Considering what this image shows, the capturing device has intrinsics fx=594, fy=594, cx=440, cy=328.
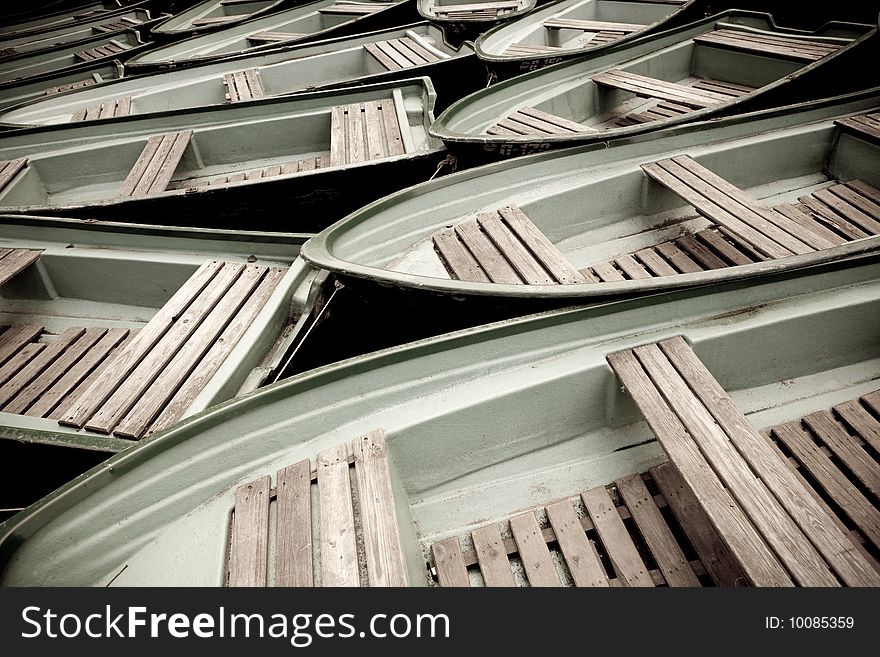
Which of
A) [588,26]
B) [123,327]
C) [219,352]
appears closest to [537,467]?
[219,352]

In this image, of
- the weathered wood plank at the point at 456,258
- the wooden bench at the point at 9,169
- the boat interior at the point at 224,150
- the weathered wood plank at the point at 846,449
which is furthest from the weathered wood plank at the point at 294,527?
the wooden bench at the point at 9,169

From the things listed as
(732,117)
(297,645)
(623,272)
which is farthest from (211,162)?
(297,645)

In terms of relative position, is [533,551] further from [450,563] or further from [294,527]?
[294,527]

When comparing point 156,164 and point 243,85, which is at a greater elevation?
point 243,85

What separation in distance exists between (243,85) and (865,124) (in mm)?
5512

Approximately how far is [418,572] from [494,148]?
283 cm

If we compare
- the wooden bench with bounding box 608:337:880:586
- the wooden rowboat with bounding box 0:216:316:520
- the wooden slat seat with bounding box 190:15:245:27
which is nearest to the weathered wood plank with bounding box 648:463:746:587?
the wooden bench with bounding box 608:337:880:586

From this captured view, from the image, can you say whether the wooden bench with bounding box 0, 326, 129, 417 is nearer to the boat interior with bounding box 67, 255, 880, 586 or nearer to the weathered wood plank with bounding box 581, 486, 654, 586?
the boat interior with bounding box 67, 255, 880, 586

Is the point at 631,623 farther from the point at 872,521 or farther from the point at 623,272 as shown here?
the point at 623,272

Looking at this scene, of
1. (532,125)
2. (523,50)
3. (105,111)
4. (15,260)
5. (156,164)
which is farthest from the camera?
(105,111)

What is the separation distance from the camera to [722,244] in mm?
3535

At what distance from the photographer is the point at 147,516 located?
7.34ft

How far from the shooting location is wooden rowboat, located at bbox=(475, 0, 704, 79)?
17.7 ft

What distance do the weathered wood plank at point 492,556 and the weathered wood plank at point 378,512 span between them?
1.67 ft
